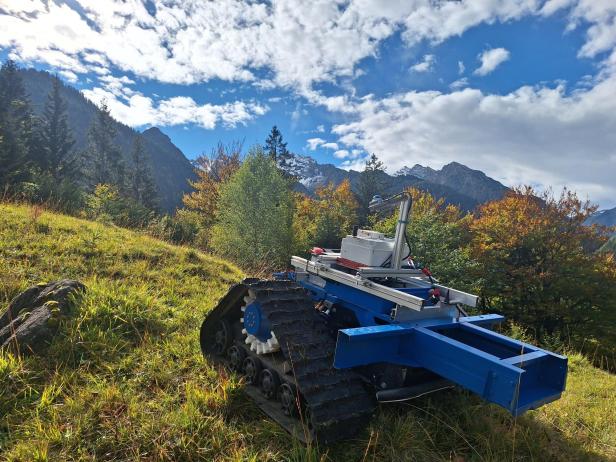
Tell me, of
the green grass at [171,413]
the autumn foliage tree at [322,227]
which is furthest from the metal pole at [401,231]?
the autumn foliage tree at [322,227]

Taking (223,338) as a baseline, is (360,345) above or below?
above

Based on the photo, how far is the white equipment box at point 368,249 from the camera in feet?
11.7

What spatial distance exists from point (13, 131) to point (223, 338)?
102 ft

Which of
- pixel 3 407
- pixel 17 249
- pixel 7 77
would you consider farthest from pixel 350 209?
pixel 7 77

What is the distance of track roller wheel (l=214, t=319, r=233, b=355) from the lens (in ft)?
13.2

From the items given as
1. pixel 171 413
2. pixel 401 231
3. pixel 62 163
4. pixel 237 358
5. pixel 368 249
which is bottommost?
pixel 171 413

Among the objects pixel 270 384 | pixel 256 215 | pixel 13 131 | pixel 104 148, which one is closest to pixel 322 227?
pixel 256 215

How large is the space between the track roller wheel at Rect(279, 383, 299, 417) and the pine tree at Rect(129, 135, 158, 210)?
5113 cm

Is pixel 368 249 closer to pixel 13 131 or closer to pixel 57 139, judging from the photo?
pixel 13 131

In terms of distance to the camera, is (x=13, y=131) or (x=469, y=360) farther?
(x=13, y=131)

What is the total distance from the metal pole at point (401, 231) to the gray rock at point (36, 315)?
12.6 ft

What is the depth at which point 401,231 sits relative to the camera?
3586 mm

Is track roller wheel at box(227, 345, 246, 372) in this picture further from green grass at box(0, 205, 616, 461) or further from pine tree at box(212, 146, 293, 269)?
pine tree at box(212, 146, 293, 269)

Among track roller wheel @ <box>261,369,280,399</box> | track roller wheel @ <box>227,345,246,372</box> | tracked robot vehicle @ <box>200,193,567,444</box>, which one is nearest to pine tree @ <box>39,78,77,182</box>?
track roller wheel @ <box>227,345,246,372</box>
